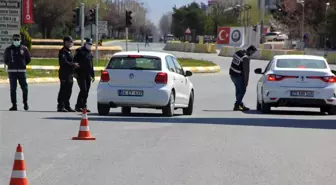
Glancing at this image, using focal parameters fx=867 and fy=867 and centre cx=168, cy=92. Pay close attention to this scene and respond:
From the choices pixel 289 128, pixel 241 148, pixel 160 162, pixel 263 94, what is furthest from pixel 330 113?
pixel 160 162

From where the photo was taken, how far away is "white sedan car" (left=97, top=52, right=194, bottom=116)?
18562 mm

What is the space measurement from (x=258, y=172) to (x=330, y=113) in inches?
445

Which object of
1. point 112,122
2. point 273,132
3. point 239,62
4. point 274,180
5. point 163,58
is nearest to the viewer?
point 274,180

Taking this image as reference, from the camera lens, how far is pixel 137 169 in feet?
34.5

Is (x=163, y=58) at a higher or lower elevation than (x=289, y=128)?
higher

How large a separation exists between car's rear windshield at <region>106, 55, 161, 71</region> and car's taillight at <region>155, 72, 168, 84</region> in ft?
0.62

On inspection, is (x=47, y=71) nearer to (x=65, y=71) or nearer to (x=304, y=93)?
(x=65, y=71)

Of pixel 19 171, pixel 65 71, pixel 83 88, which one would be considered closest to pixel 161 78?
pixel 83 88

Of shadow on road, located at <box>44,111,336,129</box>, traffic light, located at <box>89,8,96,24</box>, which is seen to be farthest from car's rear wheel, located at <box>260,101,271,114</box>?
traffic light, located at <box>89,8,96,24</box>

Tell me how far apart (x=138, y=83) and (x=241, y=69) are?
4379 millimetres

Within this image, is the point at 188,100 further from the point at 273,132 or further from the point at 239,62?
the point at 273,132

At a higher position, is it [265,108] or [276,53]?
[265,108]

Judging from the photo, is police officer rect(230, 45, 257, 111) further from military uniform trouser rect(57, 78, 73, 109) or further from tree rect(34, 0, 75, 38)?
tree rect(34, 0, 75, 38)

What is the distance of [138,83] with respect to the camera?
734 inches
